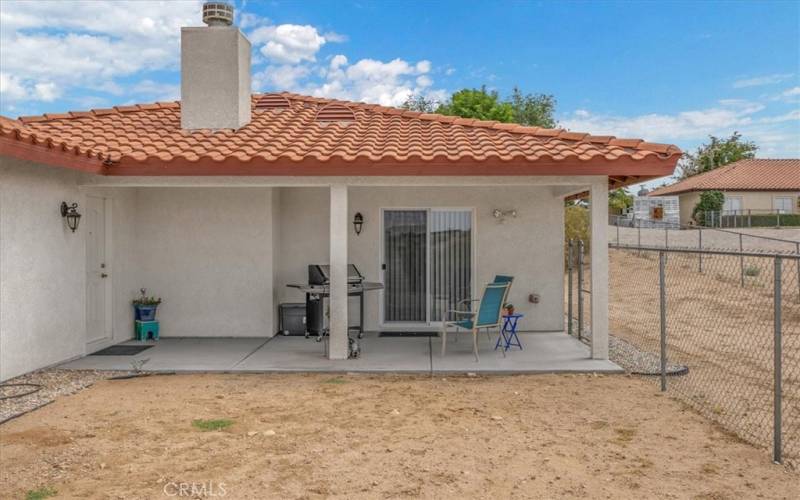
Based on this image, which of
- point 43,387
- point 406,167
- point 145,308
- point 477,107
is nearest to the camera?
point 43,387

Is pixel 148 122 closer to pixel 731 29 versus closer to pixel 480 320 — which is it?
pixel 480 320

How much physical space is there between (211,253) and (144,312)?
4.69 feet

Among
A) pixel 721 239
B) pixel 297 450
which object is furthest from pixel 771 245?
pixel 297 450

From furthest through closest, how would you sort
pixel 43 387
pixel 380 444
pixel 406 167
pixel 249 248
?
pixel 249 248
pixel 406 167
pixel 43 387
pixel 380 444

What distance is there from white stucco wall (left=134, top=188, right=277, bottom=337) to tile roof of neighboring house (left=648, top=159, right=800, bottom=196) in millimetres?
40721

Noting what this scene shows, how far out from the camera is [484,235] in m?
11.0

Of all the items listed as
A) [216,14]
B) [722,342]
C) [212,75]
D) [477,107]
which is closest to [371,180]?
[212,75]

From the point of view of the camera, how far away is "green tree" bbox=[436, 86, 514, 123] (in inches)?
1178

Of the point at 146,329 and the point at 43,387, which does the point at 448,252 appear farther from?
the point at 43,387

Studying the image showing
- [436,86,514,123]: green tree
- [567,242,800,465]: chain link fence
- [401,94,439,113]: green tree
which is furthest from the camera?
[401,94,439,113]: green tree

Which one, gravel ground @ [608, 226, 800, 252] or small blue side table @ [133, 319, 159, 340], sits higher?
gravel ground @ [608, 226, 800, 252]

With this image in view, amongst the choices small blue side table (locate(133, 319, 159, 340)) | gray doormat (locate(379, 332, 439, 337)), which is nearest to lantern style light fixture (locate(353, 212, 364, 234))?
gray doormat (locate(379, 332, 439, 337))

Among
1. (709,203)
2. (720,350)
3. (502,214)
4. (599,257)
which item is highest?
(709,203)

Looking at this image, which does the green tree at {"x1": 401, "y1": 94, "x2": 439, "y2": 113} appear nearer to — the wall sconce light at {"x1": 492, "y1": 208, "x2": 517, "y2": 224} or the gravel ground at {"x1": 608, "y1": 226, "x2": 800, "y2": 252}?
the gravel ground at {"x1": 608, "y1": 226, "x2": 800, "y2": 252}
